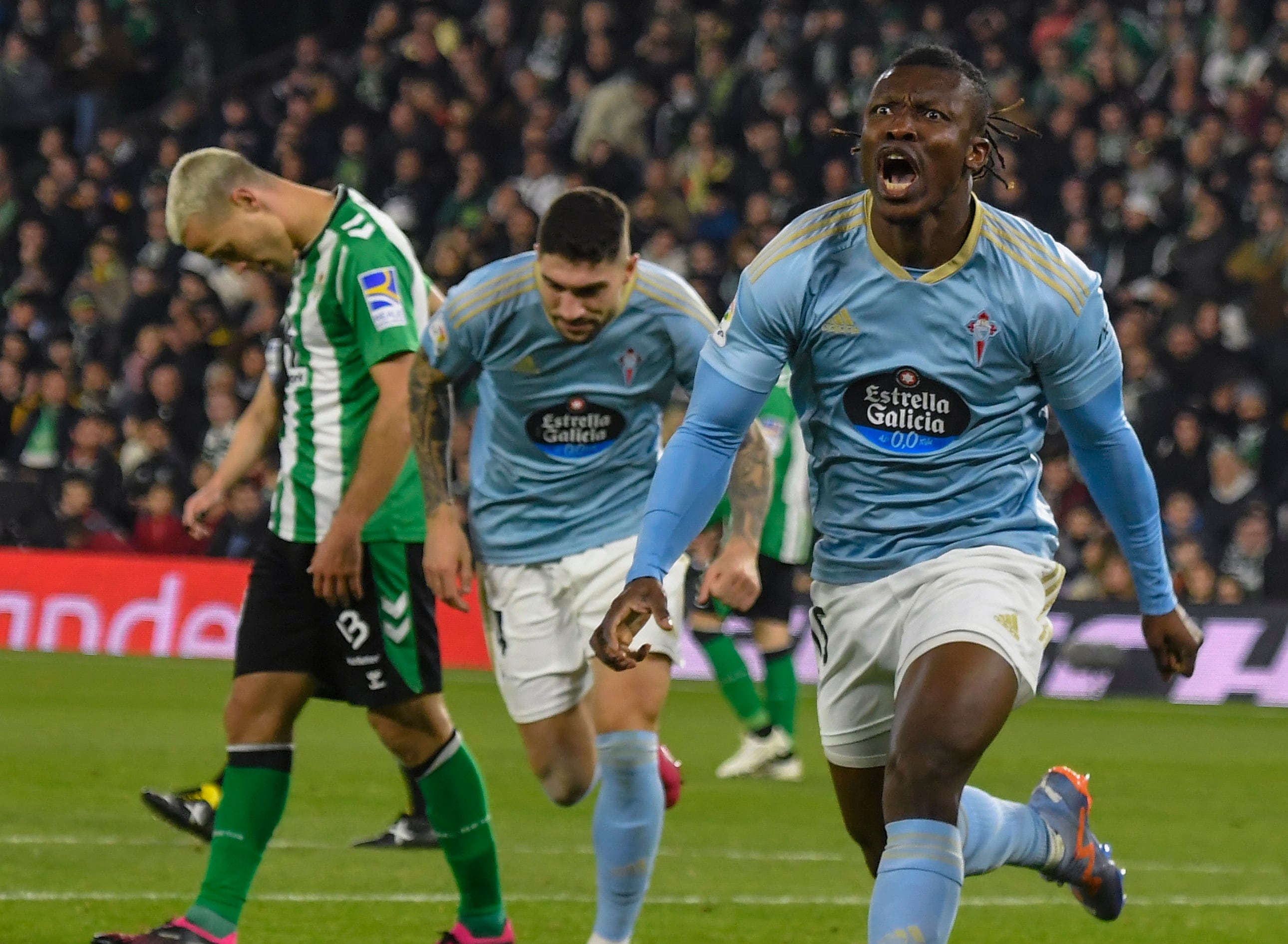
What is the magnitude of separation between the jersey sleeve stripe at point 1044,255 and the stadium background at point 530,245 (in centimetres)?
366

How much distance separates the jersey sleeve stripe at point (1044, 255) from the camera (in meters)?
4.70

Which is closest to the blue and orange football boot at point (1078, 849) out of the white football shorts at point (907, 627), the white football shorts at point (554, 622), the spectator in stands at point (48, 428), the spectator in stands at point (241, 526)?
the white football shorts at point (907, 627)

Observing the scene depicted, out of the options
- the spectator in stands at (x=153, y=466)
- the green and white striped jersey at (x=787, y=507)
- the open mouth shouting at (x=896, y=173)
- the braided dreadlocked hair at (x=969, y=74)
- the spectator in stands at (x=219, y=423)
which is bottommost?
the spectator in stands at (x=153, y=466)

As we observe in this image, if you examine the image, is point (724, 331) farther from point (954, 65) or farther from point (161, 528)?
point (161, 528)

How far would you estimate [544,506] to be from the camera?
256 inches

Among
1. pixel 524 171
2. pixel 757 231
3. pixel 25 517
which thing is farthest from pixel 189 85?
pixel 757 231

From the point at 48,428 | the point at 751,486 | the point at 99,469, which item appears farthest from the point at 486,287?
the point at 48,428

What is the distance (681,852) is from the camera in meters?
8.37

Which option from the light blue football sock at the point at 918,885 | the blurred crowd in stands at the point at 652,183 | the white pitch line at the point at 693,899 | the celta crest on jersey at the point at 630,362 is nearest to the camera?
the light blue football sock at the point at 918,885

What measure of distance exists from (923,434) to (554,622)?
200 centimetres

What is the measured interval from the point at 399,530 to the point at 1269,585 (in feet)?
33.5

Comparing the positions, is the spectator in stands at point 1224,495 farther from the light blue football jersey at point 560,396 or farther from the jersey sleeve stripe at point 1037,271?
the jersey sleeve stripe at point 1037,271

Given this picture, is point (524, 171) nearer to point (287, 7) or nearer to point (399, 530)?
point (287, 7)

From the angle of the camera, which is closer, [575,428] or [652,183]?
[575,428]
